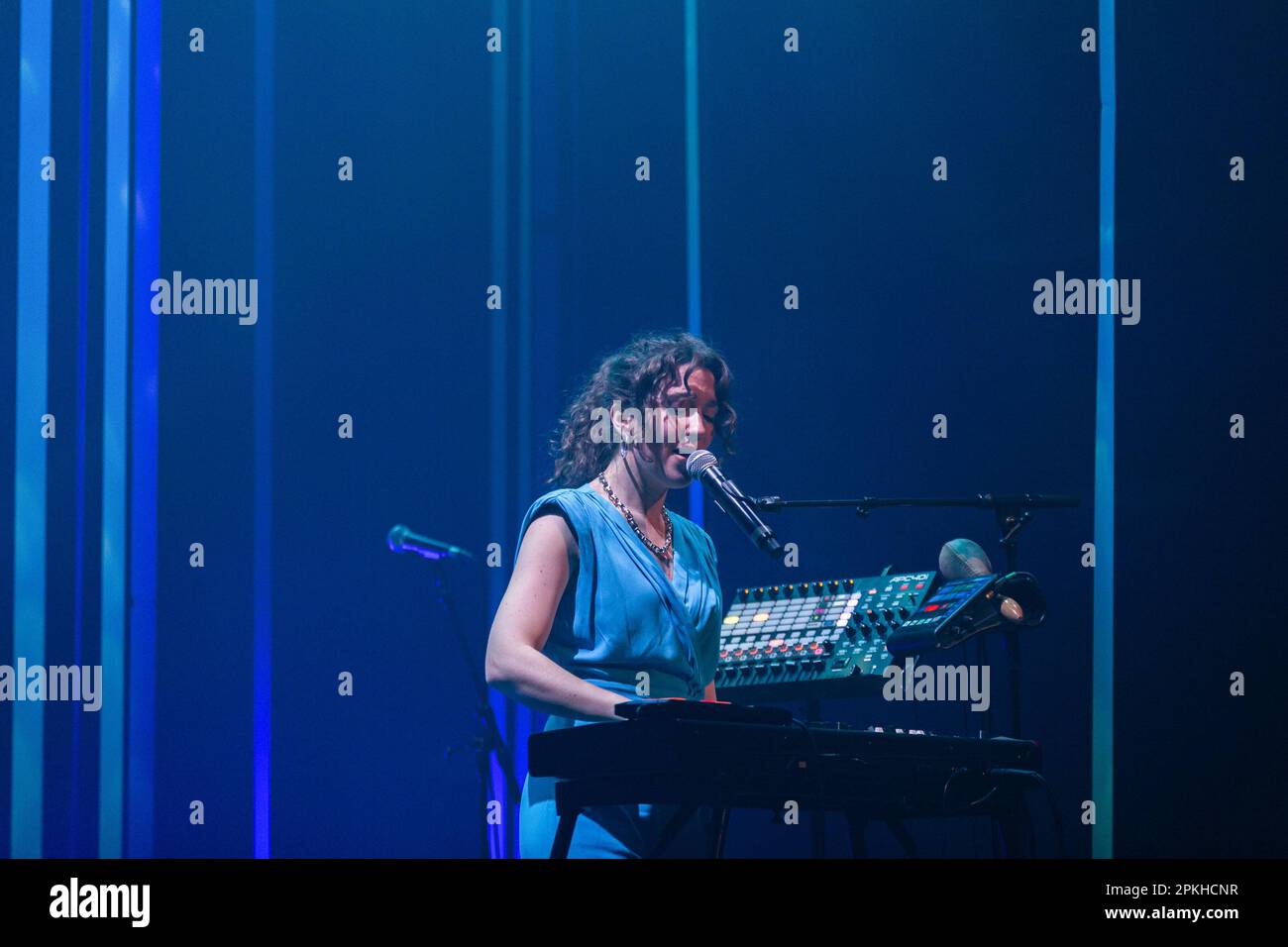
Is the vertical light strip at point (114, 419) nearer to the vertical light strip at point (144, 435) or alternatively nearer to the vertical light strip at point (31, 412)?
the vertical light strip at point (144, 435)

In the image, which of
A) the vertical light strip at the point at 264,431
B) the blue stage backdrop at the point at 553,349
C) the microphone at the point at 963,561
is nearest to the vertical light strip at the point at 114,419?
the blue stage backdrop at the point at 553,349

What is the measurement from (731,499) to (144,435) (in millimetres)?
1908

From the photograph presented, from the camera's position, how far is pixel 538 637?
→ 2.59 meters

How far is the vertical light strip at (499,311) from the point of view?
13.7ft

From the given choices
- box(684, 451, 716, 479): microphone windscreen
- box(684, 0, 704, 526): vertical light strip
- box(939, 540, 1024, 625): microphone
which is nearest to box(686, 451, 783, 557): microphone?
box(684, 451, 716, 479): microphone windscreen

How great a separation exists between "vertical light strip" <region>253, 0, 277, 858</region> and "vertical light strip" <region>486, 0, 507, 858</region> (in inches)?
23.9

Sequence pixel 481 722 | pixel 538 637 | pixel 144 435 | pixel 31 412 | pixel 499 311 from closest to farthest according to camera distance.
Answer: pixel 538 637 → pixel 31 412 → pixel 144 435 → pixel 481 722 → pixel 499 311

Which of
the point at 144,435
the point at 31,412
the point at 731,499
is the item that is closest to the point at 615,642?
the point at 731,499

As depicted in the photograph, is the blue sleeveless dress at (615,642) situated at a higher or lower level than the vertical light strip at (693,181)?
lower

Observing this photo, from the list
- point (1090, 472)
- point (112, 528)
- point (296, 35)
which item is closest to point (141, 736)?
point (112, 528)

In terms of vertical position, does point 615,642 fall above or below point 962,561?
below

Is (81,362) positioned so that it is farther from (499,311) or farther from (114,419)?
(499,311)

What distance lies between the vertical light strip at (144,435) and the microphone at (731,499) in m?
1.76
